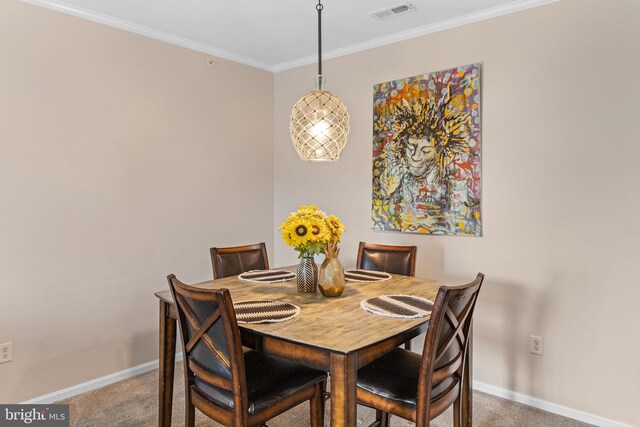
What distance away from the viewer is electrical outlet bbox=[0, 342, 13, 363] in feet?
8.52

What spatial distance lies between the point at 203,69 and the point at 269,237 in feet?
5.27

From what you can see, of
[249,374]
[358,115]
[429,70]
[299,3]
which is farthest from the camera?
[358,115]

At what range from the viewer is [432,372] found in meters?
1.69

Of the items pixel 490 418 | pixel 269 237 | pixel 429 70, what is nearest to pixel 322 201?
pixel 269 237

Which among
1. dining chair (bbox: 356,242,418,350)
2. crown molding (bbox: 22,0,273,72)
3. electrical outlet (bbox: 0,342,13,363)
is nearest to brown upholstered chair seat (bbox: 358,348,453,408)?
dining chair (bbox: 356,242,418,350)

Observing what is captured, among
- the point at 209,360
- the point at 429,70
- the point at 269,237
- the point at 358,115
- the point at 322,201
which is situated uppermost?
the point at 429,70

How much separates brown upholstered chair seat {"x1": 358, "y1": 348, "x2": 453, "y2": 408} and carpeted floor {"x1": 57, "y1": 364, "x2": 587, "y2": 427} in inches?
28.6

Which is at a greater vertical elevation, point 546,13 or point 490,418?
point 546,13

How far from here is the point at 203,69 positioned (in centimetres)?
360

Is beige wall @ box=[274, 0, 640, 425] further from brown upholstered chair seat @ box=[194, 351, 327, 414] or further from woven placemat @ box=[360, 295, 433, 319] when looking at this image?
brown upholstered chair seat @ box=[194, 351, 327, 414]

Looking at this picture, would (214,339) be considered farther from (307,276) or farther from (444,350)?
(444,350)

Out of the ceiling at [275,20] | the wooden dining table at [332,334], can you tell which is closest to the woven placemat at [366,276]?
the wooden dining table at [332,334]

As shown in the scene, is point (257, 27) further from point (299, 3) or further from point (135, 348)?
point (135, 348)

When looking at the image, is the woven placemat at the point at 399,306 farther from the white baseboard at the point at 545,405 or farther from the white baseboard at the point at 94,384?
the white baseboard at the point at 94,384
